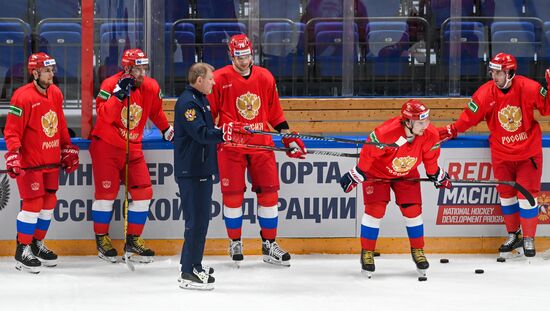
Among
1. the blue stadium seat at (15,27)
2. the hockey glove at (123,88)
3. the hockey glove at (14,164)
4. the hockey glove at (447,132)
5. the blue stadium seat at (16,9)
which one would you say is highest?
the blue stadium seat at (16,9)

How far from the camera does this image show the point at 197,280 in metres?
5.94

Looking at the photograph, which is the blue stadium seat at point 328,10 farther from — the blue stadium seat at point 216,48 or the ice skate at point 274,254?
the ice skate at point 274,254

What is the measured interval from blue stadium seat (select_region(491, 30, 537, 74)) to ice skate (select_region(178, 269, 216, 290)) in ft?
14.0

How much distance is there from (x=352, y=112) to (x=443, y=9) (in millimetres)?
1391

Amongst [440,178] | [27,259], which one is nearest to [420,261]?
[440,178]

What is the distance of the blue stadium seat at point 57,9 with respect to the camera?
8734mm

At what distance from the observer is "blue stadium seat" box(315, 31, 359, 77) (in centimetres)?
888

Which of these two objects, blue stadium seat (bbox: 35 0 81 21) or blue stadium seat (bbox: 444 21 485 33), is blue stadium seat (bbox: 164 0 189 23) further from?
blue stadium seat (bbox: 444 21 485 33)

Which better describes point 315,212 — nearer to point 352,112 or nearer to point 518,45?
point 352,112

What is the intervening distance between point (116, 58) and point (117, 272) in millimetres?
1598

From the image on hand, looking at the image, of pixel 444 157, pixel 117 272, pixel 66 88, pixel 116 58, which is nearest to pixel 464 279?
pixel 444 157

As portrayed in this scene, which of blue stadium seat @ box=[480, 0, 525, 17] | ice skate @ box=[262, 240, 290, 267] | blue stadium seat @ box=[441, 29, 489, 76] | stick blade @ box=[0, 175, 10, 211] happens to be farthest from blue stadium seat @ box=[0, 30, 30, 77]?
blue stadium seat @ box=[480, 0, 525, 17]

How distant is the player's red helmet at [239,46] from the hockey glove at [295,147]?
642 millimetres

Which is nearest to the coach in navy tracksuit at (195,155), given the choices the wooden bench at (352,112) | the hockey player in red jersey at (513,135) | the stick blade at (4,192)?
the stick blade at (4,192)
